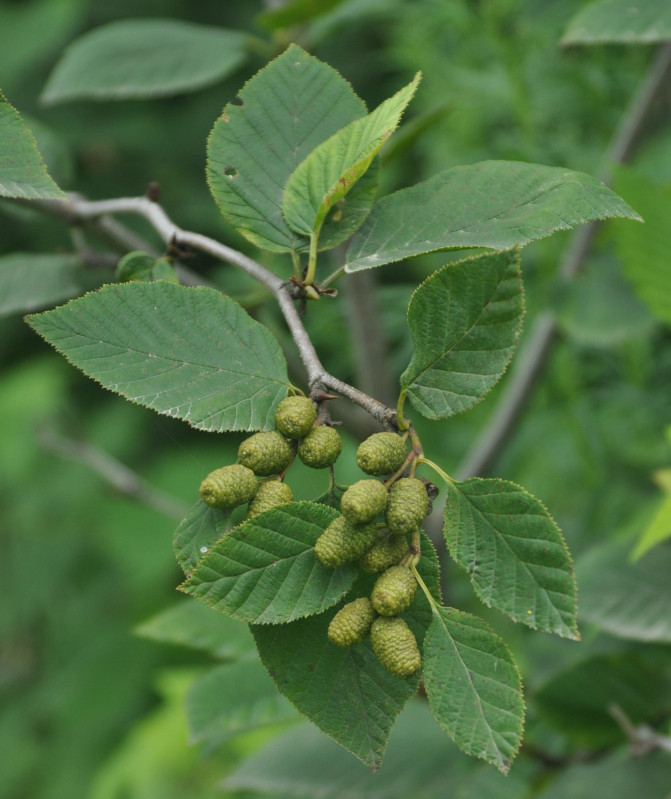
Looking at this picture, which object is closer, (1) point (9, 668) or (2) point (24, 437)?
(2) point (24, 437)

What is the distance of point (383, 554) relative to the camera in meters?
0.52

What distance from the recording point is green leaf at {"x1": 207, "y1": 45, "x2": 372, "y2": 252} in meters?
0.69

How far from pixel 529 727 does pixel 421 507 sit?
2.47 ft

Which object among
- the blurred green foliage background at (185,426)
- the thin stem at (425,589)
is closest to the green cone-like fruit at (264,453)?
the thin stem at (425,589)

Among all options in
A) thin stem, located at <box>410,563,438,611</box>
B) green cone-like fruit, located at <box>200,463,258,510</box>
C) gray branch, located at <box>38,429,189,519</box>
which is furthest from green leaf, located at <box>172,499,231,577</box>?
gray branch, located at <box>38,429,189,519</box>

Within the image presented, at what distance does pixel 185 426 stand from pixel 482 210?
7.50ft

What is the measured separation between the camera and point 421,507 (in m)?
0.50

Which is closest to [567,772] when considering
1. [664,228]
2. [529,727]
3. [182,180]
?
[529,727]

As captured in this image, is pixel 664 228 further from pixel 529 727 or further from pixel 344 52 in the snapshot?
pixel 344 52

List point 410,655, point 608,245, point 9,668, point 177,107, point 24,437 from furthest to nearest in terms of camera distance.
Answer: point 177,107, point 9,668, point 24,437, point 608,245, point 410,655

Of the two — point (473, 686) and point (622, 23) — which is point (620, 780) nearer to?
point (473, 686)

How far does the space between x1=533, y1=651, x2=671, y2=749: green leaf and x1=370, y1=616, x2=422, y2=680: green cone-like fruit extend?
0.65 meters

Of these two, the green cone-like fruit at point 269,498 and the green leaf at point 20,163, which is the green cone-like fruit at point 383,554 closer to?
the green cone-like fruit at point 269,498

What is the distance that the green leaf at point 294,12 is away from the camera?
3.68 ft
